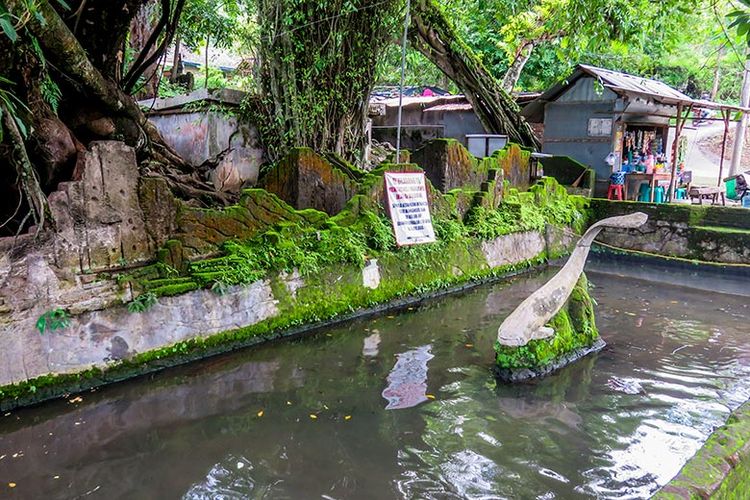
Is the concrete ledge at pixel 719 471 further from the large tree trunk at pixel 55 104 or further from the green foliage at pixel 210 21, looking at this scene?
the green foliage at pixel 210 21

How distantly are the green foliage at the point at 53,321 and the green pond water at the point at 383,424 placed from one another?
63 cm

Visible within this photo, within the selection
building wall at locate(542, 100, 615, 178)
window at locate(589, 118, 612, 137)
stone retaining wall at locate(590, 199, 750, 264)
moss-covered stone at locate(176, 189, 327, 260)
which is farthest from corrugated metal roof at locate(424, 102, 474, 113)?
moss-covered stone at locate(176, 189, 327, 260)

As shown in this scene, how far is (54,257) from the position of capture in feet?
15.2

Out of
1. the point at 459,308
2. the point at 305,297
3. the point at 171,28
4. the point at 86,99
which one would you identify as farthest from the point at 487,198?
the point at 86,99

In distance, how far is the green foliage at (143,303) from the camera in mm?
5039

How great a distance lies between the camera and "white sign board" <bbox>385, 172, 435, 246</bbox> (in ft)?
24.9

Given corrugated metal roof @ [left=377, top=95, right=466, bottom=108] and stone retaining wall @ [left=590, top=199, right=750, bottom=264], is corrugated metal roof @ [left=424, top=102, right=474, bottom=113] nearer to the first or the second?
corrugated metal roof @ [left=377, top=95, right=466, bottom=108]

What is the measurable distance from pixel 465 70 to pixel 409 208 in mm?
6075

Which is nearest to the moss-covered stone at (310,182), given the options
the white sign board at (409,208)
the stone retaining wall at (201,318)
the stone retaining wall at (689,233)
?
the white sign board at (409,208)

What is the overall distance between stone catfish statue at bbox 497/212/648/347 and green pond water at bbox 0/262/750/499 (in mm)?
458

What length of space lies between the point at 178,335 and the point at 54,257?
4.41 ft

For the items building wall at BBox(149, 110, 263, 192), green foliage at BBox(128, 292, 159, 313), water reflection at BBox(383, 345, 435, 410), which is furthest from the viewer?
building wall at BBox(149, 110, 263, 192)

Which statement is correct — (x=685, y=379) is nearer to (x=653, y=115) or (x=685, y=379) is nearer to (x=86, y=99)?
(x=86, y=99)

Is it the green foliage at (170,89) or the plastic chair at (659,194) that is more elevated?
the green foliage at (170,89)
